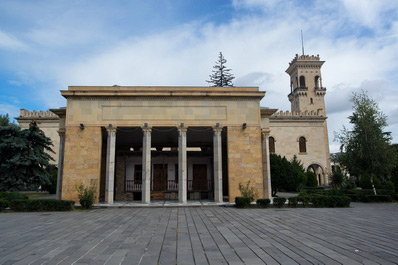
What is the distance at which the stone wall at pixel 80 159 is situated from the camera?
706 inches

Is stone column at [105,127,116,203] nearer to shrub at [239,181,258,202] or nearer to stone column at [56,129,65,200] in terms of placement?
stone column at [56,129,65,200]

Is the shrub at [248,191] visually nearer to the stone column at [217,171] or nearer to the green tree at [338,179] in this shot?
the stone column at [217,171]

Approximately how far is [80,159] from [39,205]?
4074 mm

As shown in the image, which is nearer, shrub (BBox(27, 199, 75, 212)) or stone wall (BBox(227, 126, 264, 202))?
shrub (BBox(27, 199, 75, 212))

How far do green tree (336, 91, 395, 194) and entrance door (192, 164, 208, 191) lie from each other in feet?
42.0

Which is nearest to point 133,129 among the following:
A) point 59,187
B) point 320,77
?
point 59,187

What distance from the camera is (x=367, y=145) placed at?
23.2m

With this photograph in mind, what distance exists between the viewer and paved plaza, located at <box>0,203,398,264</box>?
5.93 meters

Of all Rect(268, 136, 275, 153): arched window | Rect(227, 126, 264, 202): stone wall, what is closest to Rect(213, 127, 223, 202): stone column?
Rect(227, 126, 264, 202): stone wall

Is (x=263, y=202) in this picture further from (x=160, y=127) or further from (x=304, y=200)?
(x=160, y=127)

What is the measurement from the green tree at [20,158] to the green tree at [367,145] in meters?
27.0

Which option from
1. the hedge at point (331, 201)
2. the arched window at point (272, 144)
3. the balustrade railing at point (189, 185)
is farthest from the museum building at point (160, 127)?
the arched window at point (272, 144)

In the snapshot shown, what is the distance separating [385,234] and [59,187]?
1863 centimetres

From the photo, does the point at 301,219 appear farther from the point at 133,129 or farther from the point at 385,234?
the point at 133,129
